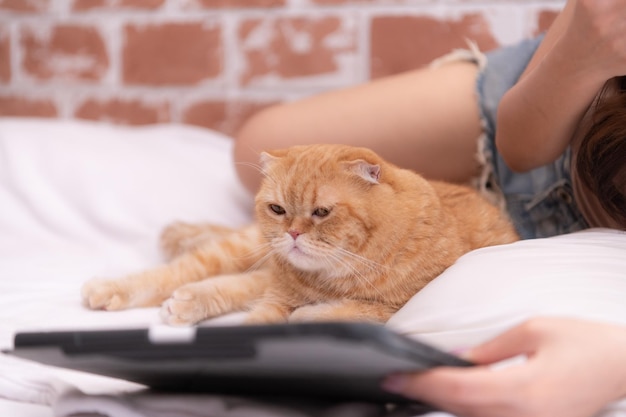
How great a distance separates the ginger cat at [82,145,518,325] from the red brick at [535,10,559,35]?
818mm

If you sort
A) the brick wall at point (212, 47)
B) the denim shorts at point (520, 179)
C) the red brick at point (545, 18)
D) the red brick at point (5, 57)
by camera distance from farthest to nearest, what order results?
the red brick at point (5, 57) < the brick wall at point (212, 47) < the red brick at point (545, 18) < the denim shorts at point (520, 179)

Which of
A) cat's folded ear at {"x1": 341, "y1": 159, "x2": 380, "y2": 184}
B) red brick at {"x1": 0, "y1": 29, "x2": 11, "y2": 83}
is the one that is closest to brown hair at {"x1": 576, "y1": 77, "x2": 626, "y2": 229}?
cat's folded ear at {"x1": 341, "y1": 159, "x2": 380, "y2": 184}

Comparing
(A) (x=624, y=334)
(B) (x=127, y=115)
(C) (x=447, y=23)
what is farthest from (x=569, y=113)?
(B) (x=127, y=115)

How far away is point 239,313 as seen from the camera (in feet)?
3.46

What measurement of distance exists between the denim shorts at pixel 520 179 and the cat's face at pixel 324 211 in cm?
37

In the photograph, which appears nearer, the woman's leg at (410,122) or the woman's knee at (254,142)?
the woman's leg at (410,122)

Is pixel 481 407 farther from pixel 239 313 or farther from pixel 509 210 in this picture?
pixel 509 210

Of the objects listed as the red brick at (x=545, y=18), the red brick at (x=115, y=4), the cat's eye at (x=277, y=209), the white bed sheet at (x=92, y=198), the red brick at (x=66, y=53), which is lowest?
the white bed sheet at (x=92, y=198)

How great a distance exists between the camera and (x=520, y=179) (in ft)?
4.07

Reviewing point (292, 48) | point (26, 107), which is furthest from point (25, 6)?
point (292, 48)

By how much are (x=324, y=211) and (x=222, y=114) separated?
1236 millimetres

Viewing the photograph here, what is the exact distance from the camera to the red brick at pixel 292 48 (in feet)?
6.12

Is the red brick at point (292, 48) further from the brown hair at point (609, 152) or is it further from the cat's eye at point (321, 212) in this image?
the cat's eye at point (321, 212)

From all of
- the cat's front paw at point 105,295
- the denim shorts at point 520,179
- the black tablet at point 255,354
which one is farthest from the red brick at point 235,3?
the black tablet at point 255,354
